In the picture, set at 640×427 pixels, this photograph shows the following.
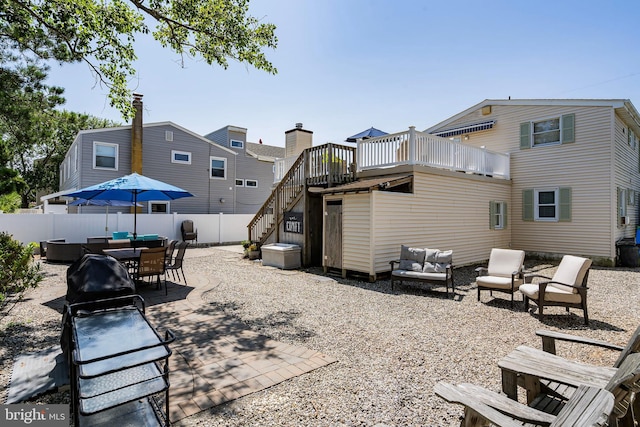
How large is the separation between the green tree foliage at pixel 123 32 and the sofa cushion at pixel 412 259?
6.01 m

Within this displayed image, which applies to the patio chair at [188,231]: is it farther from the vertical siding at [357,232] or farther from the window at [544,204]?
the window at [544,204]

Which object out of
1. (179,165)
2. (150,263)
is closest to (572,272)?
(150,263)

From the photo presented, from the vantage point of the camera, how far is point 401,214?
30.6 feet

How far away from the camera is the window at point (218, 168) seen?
2048 centimetres

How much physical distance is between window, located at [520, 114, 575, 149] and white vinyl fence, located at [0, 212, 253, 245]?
14655 millimetres

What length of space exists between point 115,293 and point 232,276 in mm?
5697

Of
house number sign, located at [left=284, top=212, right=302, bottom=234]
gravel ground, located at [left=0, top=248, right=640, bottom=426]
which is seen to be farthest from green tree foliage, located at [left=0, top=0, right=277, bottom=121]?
gravel ground, located at [left=0, top=248, right=640, bottom=426]

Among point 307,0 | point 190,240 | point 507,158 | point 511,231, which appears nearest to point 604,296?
point 511,231

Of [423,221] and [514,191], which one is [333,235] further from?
[514,191]

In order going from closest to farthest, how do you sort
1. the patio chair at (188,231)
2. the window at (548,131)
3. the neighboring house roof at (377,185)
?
the neighboring house roof at (377,185) < the window at (548,131) < the patio chair at (188,231)

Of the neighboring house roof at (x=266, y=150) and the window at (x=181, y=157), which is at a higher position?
the neighboring house roof at (x=266, y=150)

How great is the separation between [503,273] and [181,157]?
57.5 feet

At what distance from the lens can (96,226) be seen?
14.0 m

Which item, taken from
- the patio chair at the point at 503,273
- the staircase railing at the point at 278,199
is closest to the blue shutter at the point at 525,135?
the patio chair at the point at 503,273
